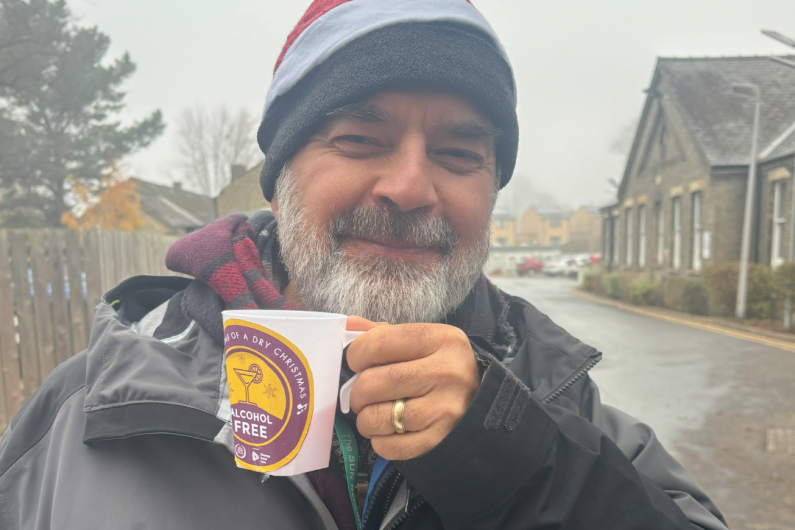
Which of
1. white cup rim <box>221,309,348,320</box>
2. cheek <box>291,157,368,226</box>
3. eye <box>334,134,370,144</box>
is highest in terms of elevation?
eye <box>334,134,370,144</box>

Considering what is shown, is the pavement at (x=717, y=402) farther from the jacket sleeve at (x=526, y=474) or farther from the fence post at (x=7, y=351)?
the fence post at (x=7, y=351)

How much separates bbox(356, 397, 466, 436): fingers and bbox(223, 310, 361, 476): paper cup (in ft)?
0.24

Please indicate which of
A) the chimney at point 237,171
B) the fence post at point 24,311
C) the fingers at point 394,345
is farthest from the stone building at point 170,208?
the fingers at point 394,345

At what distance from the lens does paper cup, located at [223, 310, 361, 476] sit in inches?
35.9

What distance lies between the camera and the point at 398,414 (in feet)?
3.07

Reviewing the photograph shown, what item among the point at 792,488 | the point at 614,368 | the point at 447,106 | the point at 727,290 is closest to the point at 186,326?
the point at 447,106

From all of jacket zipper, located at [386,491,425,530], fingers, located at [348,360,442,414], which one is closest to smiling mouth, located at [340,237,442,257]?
fingers, located at [348,360,442,414]

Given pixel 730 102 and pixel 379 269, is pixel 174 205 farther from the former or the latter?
pixel 379 269

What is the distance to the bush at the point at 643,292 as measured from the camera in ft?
61.1

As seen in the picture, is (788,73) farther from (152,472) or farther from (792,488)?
(152,472)

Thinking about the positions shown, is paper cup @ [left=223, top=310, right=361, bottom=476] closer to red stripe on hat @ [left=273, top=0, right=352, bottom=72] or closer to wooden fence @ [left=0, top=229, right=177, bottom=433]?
red stripe on hat @ [left=273, top=0, right=352, bottom=72]

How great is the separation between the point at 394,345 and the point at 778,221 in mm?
18199

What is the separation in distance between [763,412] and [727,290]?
9.71 meters

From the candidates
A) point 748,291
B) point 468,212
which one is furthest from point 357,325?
point 748,291
